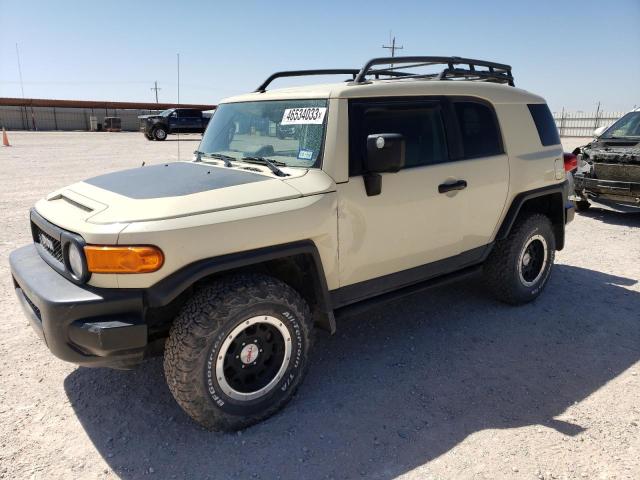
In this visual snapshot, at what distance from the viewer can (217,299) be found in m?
2.70

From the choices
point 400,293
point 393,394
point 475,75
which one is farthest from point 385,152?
point 475,75

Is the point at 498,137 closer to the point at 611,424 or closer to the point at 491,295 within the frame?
the point at 491,295

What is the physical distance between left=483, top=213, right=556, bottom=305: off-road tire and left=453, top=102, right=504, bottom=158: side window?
0.78 metres

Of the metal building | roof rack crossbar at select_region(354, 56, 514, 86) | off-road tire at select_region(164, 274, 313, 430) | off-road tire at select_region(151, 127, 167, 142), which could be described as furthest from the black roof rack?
the metal building

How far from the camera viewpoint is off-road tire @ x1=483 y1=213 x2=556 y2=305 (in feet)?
14.6

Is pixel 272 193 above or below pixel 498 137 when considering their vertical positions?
below

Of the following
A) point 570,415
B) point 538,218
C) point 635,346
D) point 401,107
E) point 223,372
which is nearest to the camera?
point 223,372

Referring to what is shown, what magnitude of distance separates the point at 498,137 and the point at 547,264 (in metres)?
1.42

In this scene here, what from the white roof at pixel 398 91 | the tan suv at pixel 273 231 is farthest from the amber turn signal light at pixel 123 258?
the white roof at pixel 398 91

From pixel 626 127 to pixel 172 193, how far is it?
847 centimetres

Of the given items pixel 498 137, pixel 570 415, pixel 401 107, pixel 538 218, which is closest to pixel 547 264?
pixel 538 218

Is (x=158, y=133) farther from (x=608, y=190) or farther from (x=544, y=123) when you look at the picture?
(x=544, y=123)

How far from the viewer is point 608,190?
7953 mm

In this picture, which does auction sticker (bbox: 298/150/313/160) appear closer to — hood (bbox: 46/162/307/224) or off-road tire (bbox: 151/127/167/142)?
hood (bbox: 46/162/307/224)
